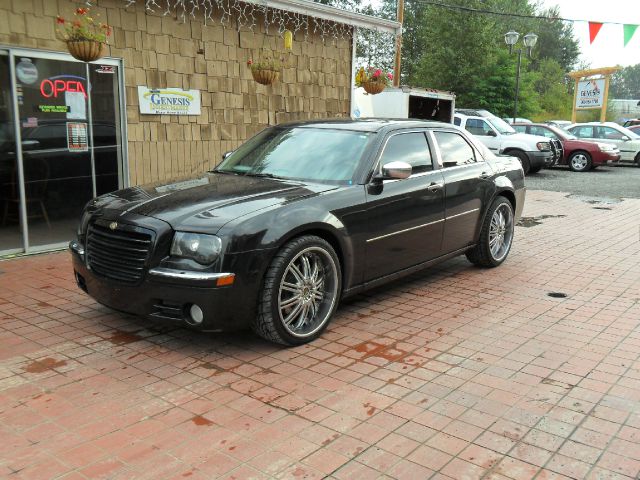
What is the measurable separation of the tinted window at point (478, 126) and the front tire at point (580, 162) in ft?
12.6

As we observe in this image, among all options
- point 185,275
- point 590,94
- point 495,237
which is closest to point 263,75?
point 495,237

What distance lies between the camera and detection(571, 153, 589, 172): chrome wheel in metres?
Answer: 20.4

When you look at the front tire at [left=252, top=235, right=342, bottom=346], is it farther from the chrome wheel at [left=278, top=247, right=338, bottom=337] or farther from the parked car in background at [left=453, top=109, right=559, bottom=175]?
the parked car in background at [left=453, top=109, right=559, bottom=175]

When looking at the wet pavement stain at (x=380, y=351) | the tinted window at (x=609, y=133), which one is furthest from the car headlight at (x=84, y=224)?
the tinted window at (x=609, y=133)

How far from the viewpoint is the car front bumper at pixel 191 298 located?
4.00 m

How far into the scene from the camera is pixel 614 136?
72.7 feet

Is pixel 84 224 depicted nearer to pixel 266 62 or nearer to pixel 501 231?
pixel 501 231

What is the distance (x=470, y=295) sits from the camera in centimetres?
599

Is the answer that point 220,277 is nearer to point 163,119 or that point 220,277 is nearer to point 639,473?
point 639,473

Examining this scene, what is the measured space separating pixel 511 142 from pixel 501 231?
12.2m

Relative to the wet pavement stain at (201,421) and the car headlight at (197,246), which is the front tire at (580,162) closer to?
the car headlight at (197,246)

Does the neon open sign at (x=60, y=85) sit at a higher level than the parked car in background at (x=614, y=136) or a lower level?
higher

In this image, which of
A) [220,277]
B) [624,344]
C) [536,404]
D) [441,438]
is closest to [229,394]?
[220,277]

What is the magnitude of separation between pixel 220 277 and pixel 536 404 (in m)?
2.12
